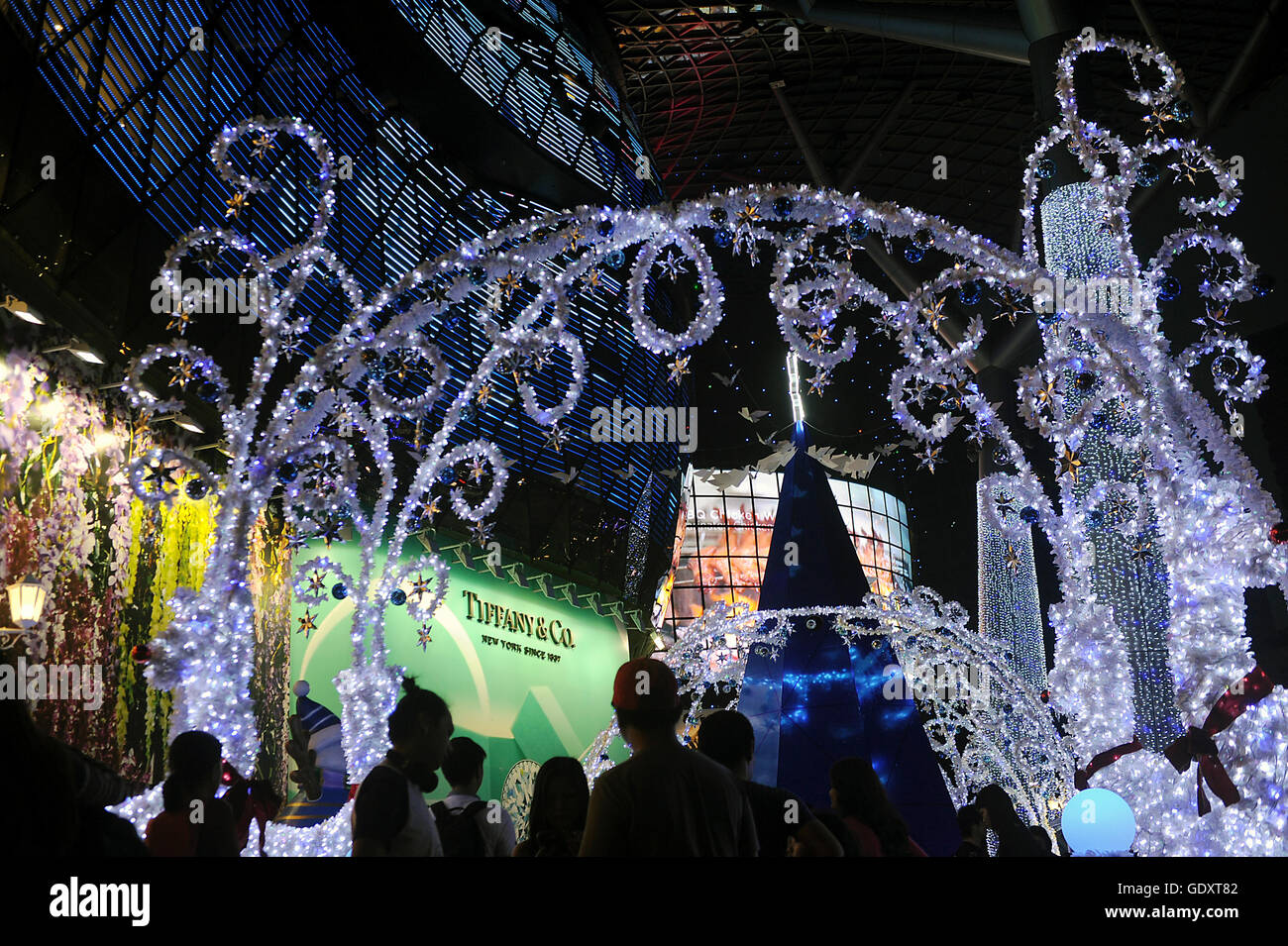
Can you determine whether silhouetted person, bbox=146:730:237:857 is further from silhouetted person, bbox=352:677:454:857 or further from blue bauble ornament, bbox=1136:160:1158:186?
blue bauble ornament, bbox=1136:160:1158:186

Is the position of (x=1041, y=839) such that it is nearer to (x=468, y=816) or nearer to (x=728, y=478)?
(x=468, y=816)

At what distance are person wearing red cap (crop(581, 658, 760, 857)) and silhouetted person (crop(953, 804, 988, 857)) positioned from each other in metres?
3.32

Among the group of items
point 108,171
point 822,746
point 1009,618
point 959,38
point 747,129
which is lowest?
point 822,746

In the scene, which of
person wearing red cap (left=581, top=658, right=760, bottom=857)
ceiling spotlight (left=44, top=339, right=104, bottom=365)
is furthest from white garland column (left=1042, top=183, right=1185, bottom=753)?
ceiling spotlight (left=44, top=339, right=104, bottom=365)

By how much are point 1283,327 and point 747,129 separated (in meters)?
11.8

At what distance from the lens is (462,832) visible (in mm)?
3480

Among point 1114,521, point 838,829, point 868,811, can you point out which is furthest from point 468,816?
point 1114,521

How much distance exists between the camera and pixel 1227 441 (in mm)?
6031

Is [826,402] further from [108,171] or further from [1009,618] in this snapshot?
[108,171]

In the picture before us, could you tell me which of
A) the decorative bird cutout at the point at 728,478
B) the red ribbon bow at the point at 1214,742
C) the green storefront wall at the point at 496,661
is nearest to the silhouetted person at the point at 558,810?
the red ribbon bow at the point at 1214,742

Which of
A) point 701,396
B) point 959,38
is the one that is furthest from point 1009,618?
point 701,396

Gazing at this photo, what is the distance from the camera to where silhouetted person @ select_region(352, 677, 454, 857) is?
2836mm

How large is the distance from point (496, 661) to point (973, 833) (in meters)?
12.2
